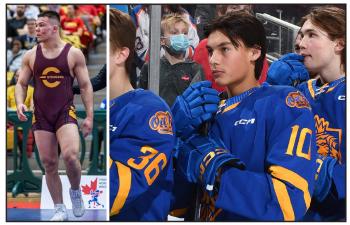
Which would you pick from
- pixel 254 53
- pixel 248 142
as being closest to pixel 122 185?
pixel 248 142

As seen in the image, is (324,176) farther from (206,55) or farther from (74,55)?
(74,55)

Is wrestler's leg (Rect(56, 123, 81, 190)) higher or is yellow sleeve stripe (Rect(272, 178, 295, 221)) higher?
wrestler's leg (Rect(56, 123, 81, 190))

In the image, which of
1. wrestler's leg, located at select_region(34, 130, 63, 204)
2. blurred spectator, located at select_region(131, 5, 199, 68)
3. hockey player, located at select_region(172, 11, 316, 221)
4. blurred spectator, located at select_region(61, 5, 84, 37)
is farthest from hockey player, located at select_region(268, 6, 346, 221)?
wrestler's leg, located at select_region(34, 130, 63, 204)

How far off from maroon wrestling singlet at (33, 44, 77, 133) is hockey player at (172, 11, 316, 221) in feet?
1.42

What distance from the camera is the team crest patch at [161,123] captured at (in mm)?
2266

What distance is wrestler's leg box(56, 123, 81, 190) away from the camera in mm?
2369

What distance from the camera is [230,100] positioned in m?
2.36

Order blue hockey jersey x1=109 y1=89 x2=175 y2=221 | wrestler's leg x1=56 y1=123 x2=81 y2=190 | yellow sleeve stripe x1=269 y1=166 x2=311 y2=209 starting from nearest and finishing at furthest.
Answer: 1. yellow sleeve stripe x1=269 y1=166 x2=311 y2=209
2. blue hockey jersey x1=109 y1=89 x2=175 y2=221
3. wrestler's leg x1=56 y1=123 x2=81 y2=190

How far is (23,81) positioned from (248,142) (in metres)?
0.92

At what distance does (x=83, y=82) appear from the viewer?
2.37 m

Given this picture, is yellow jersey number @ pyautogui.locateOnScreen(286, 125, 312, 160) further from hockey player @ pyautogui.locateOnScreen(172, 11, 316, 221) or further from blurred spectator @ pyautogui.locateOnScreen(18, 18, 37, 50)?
blurred spectator @ pyautogui.locateOnScreen(18, 18, 37, 50)

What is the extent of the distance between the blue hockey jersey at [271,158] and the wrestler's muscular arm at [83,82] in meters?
0.55

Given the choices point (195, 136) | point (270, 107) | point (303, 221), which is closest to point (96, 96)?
point (195, 136)

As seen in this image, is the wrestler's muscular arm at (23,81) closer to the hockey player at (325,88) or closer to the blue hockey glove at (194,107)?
the blue hockey glove at (194,107)
